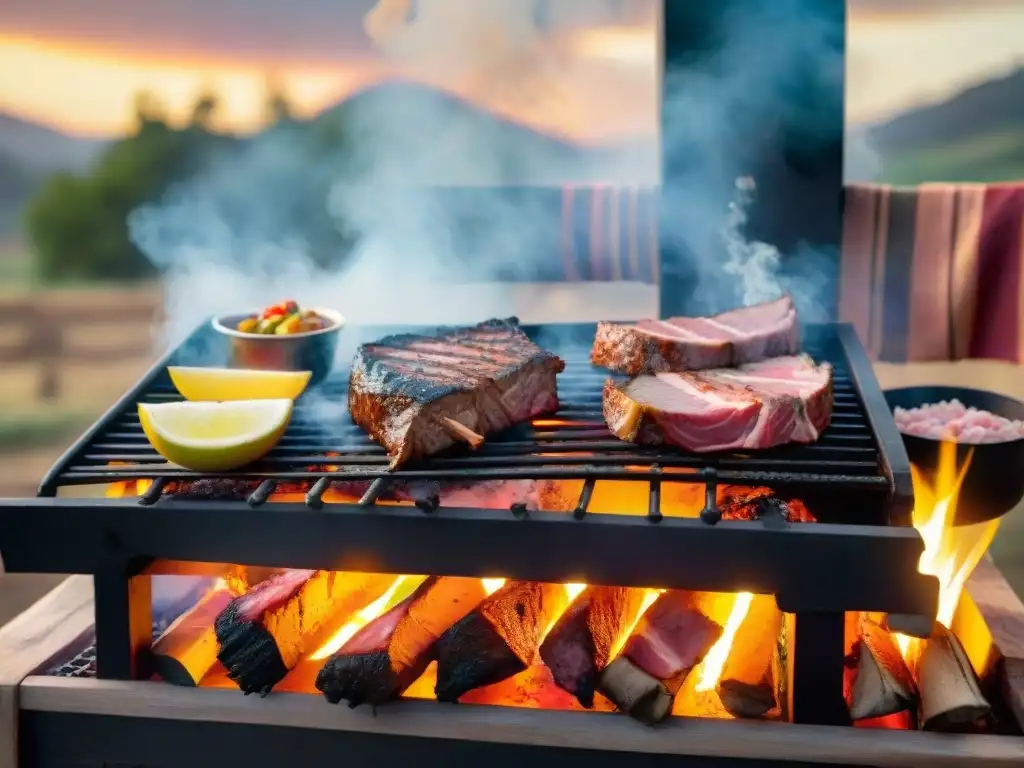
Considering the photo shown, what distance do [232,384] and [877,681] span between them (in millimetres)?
1974

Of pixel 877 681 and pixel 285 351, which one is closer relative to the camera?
pixel 877 681

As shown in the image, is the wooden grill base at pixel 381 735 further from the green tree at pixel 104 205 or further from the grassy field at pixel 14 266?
the grassy field at pixel 14 266

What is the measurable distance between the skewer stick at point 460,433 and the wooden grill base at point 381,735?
66 centimetres

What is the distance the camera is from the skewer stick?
98.3 inches

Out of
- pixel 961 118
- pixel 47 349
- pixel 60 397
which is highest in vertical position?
pixel 961 118

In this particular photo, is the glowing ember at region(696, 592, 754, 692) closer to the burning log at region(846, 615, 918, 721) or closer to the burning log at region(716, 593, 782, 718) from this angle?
Answer: the burning log at region(716, 593, 782, 718)

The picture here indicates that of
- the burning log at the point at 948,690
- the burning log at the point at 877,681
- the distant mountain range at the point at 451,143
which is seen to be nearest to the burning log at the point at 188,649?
the burning log at the point at 877,681

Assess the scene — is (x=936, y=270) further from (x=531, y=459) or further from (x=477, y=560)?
(x=477, y=560)

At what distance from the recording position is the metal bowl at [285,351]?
310 centimetres

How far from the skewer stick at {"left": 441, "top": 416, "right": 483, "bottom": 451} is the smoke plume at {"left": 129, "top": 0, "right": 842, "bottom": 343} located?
1.51 m

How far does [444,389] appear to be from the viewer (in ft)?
8.26

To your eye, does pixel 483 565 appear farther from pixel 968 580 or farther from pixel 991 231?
pixel 991 231

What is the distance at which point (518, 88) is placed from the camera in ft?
15.5

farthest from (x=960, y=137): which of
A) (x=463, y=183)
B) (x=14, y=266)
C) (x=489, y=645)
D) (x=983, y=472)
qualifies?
(x=14, y=266)
